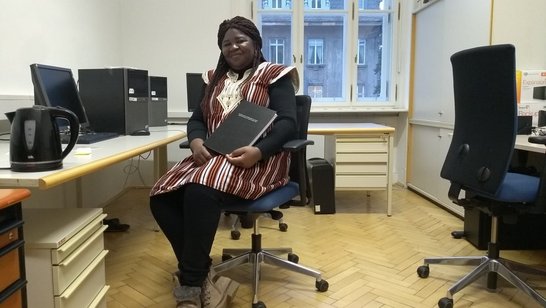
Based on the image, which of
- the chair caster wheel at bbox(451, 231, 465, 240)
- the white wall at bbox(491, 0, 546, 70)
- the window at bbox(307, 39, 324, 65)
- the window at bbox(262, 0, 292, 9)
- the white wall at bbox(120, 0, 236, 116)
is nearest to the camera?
the white wall at bbox(491, 0, 546, 70)

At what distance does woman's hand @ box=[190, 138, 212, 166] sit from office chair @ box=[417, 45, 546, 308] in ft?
3.65

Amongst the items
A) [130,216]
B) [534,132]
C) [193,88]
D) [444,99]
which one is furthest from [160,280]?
[444,99]

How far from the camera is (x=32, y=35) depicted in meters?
2.43

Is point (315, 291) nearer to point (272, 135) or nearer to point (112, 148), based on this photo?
point (272, 135)

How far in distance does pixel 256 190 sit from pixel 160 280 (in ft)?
2.77

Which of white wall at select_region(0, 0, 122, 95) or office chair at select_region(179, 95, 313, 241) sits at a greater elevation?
white wall at select_region(0, 0, 122, 95)

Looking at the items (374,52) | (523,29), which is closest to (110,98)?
(523,29)

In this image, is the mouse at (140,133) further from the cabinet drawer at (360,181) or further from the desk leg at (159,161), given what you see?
the cabinet drawer at (360,181)

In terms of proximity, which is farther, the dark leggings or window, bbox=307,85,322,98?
window, bbox=307,85,322,98

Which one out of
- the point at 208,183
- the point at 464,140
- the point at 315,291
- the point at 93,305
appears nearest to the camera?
the point at 93,305

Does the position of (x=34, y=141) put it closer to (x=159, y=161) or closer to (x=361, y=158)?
(x=159, y=161)

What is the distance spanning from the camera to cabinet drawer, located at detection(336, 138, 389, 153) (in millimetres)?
3311

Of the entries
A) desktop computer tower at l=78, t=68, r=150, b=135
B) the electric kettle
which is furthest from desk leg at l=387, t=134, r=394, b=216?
the electric kettle

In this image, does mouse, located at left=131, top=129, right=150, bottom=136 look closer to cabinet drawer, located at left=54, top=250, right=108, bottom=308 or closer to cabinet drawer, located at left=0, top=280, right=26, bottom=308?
cabinet drawer, located at left=54, top=250, right=108, bottom=308
